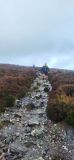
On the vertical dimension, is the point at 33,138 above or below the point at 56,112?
below

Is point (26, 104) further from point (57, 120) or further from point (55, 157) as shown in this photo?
point (55, 157)

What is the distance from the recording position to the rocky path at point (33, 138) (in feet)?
58.2

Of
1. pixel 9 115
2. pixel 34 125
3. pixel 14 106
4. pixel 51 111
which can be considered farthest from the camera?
pixel 14 106

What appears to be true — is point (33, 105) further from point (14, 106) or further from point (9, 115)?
point (9, 115)

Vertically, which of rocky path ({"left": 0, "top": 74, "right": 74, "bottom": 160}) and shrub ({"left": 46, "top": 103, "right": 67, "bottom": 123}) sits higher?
shrub ({"left": 46, "top": 103, "right": 67, "bottom": 123})

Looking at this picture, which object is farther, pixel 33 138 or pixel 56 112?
pixel 56 112

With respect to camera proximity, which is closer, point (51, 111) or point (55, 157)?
point (55, 157)

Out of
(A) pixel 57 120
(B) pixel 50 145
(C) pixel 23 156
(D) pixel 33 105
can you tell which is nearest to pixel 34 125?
(A) pixel 57 120

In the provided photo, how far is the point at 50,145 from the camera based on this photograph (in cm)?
1903

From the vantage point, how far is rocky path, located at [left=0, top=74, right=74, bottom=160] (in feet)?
58.2

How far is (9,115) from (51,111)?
330cm

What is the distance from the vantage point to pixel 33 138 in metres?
20.0

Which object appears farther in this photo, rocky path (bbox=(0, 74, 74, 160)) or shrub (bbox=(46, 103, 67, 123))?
shrub (bbox=(46, 103, 67, 123))

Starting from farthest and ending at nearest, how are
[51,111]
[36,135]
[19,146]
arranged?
[51,111]
[36,135]
[19,146]
